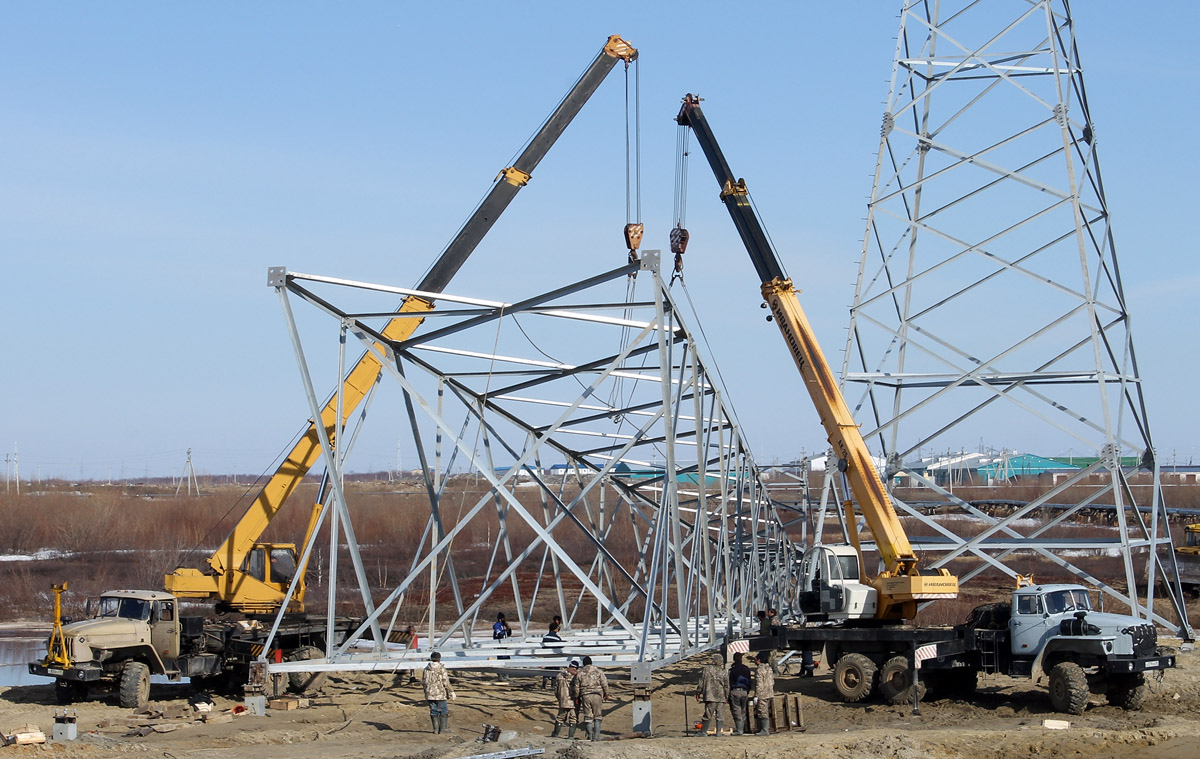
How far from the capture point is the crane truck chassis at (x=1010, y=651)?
2058cm

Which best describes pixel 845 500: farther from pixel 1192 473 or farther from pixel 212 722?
pixel 1192 473

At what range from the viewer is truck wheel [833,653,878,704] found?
22.8m

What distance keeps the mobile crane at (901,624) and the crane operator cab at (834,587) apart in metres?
0.02

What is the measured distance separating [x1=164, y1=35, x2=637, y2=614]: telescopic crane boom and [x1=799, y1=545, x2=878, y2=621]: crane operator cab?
989cm

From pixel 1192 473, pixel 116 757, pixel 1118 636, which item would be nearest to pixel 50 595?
pixel 116 757

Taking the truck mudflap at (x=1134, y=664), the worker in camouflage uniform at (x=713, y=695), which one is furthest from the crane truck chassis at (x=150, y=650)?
the truck mudflap at (x=1134, y=664)

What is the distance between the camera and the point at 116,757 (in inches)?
668

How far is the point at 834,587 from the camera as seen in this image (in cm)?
2434

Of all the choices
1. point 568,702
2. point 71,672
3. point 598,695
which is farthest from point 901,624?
point 71,672

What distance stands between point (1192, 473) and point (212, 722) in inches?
7048

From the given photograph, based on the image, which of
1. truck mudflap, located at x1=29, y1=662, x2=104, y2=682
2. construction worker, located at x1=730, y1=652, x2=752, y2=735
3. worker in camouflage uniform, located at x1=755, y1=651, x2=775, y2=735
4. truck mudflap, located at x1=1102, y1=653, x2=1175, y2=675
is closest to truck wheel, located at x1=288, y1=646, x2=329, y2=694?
truck mudflap, located at x1=29, y1=662, x2=104, y2=682

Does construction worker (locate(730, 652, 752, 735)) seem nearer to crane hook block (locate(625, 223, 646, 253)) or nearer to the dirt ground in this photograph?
the dirt ground

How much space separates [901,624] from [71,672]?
52.5ft

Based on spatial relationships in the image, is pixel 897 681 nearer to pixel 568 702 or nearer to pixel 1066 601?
pixel 1066 601
